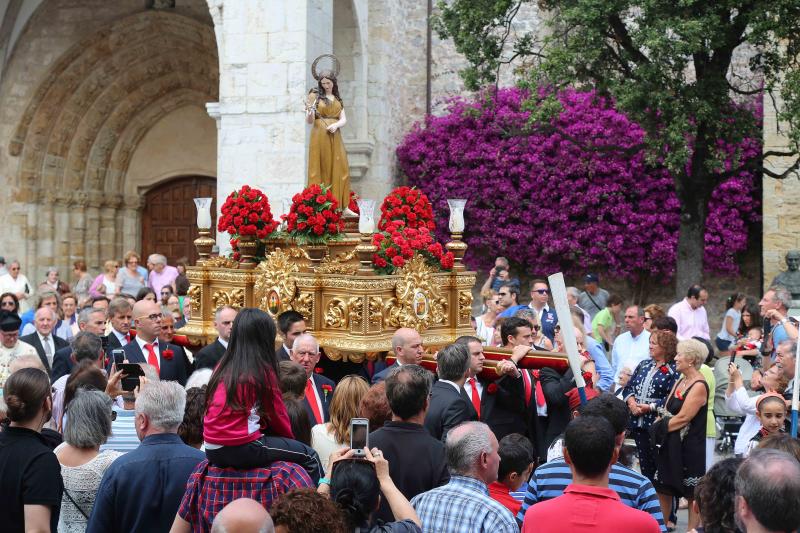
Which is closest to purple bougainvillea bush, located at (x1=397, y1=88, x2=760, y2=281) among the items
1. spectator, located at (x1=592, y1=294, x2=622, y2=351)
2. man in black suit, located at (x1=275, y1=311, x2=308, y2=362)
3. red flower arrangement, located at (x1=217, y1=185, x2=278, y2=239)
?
spectator, located at (x1=592, y1=294, x2=622, y2=351)

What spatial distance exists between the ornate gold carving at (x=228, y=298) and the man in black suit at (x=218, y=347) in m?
1.36

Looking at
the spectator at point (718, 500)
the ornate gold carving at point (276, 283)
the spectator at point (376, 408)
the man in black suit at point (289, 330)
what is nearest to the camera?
the spectator at point (718, 500)

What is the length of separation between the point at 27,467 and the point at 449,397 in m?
2.53

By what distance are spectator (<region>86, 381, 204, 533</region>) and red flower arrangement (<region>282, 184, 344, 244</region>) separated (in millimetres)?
5535

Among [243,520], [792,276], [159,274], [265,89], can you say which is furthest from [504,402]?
[159,274]

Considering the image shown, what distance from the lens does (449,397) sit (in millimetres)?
6098

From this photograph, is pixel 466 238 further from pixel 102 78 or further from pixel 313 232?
pixel 313 232

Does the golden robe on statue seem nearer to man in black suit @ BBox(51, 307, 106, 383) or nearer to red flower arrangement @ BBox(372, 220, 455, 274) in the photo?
red flower arrangement @ BBox(372, 220, 455, 274)

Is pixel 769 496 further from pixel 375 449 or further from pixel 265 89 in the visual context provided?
pixel 265 89

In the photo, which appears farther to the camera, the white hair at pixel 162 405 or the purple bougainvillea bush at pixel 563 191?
the purple bougainvillea bush at pixel 563 191

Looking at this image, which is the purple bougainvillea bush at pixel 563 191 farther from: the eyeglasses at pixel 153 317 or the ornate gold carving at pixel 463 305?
the eyeglasses at pixel 153 317

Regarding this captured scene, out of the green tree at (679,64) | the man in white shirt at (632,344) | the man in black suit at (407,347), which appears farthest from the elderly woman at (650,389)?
the green tree at (679,64)

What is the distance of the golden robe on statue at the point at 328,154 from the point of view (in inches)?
439

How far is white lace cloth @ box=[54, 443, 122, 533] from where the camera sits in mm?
4727
